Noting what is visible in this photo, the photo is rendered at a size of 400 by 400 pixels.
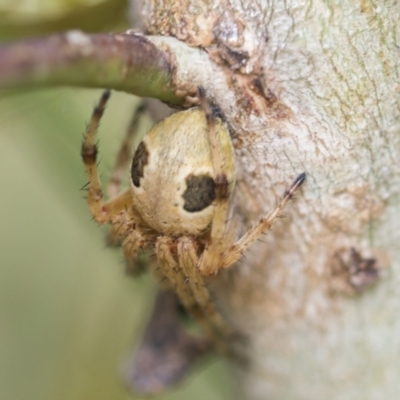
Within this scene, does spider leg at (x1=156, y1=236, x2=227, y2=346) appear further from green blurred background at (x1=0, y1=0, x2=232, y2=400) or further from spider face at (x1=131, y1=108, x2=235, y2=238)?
green blurred background at (x1=0, y1=0, x2=232, y2=400)

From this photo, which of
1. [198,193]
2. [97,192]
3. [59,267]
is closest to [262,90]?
[198,193]

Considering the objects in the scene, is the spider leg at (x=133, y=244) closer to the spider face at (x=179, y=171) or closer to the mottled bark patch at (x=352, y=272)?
the spider face at (x=179, y=171)

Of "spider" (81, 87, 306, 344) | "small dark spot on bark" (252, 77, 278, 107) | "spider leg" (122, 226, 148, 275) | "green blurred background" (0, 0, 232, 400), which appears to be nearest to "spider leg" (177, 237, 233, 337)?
"spider" (81, 87, 306, 344)

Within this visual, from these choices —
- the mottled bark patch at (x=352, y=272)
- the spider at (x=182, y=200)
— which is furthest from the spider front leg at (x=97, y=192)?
the mottled bark patch at (x=352, y=272)

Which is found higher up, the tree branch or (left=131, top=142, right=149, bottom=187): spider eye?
the tree branch

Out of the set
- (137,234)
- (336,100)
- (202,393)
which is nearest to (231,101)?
(336,100)

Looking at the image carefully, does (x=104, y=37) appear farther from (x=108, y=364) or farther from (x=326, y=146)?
(x=108, y=364)

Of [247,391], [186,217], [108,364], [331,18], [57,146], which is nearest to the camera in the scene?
[331,18]
